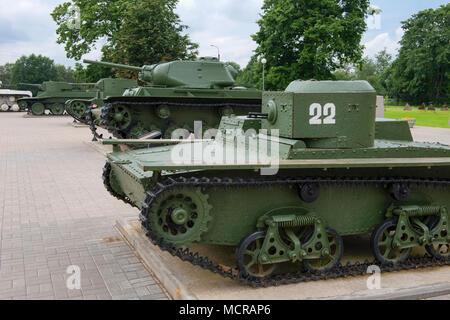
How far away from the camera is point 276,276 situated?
552 cm

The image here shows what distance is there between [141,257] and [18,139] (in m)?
18.1

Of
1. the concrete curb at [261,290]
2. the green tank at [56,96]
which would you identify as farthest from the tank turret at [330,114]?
the green tank at [56,96]

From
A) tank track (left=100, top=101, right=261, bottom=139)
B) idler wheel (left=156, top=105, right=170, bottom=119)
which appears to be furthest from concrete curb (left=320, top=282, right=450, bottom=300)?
idler wheel (left=156, top=105, right=170, bottom=119)

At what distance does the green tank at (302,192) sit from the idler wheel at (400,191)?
0.01 metres

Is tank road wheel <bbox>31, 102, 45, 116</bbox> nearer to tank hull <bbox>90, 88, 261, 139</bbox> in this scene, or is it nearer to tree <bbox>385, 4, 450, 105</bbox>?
tank hull <bbox>90, 88, 261, 139</bbox>

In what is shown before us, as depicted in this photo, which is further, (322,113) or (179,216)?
(322,113)

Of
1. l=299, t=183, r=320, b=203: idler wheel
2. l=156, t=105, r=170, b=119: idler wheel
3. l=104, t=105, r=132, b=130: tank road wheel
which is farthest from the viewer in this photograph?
l=156, t=105, r=170, b=119: idler wheel

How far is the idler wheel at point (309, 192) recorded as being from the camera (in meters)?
5.53

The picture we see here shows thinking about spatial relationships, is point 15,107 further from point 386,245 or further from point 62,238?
point 386,245

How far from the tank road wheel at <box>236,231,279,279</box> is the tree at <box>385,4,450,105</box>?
60368 millimetres

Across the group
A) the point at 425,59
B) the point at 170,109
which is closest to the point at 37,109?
the point at 170,109

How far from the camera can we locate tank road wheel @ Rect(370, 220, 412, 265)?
5.93 m

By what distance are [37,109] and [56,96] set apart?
10.6 ft

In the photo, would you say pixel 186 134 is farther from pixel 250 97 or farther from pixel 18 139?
pixel 18 139
